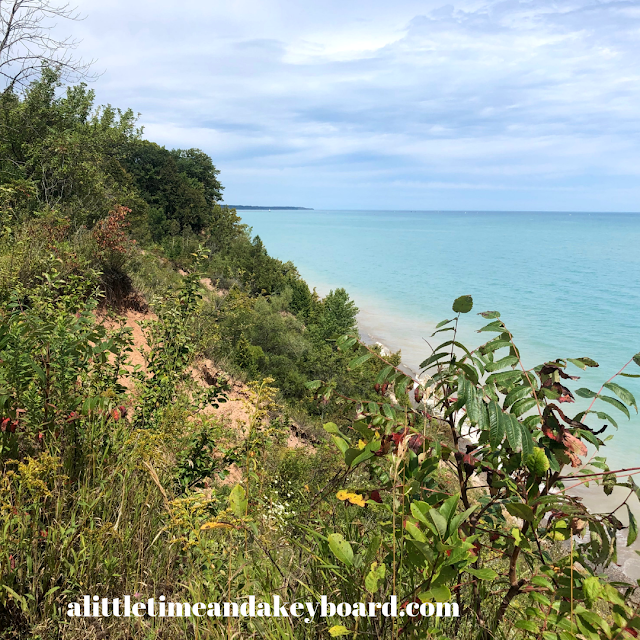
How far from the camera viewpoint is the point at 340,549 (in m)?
1.21

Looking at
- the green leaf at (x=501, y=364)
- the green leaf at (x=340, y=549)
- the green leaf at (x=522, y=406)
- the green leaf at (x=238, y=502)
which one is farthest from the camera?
the green leaf at (x=501, y=364)

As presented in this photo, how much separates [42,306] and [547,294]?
204 ft

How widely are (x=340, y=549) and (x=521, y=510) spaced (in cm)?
47

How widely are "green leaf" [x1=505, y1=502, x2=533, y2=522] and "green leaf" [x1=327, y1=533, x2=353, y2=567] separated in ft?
1.41

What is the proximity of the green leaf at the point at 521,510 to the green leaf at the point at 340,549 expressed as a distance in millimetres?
431

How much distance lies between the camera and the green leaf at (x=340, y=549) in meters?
1.20

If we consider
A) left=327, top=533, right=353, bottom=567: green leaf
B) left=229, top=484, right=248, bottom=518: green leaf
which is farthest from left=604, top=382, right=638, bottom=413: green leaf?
left=229, top=484, right=248, bottom=518: green leaf

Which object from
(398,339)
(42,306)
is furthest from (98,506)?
(398,339)

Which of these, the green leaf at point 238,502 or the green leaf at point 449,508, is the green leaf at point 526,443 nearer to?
the green leaf at point 449,508

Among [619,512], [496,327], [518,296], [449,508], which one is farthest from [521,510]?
[518,296]

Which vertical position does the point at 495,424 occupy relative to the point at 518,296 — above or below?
below

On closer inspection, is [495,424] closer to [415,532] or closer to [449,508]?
[449,508]

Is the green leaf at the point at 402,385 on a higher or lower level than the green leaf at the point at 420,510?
higher

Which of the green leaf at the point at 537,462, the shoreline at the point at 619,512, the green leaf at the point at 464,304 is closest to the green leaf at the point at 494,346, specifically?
the green leaf at the point at 464,304
